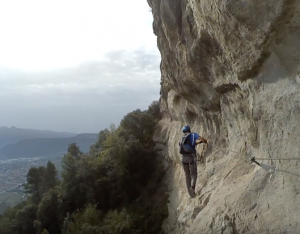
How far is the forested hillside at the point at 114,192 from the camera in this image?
1866 cm

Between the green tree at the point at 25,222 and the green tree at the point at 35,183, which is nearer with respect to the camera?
the green tree at the point at 25,222

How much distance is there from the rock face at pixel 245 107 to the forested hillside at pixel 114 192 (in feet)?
23.8

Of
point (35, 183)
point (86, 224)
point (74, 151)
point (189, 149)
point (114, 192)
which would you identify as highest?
point (189, 149)

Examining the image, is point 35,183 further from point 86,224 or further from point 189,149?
point 189,149

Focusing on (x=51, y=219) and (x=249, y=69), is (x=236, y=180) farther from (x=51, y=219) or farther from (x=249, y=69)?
(x=51, y=219)

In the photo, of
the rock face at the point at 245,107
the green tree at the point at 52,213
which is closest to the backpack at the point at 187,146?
the rock face at the point at 245,107

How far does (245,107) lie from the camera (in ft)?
31.2

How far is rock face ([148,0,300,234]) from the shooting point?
7.08m

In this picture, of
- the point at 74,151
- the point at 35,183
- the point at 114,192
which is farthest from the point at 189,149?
the point at 35,183

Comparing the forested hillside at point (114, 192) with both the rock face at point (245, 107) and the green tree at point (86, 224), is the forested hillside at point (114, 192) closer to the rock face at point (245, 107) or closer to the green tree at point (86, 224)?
the green tree at point (86, 224)

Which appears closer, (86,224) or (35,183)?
(86,224)

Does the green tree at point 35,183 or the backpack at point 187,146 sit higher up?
the backpack at point 187,146

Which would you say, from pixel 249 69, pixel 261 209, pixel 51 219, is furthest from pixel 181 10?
pixel 51 219

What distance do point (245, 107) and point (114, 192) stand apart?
16634mm
